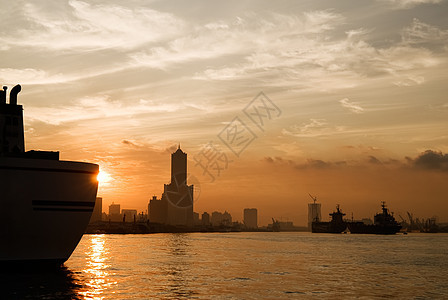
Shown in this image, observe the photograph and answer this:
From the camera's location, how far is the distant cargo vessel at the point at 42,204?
133ft

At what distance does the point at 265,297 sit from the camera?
35.6 m

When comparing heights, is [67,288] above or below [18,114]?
below

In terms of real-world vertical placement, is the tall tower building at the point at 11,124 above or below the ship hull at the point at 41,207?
above

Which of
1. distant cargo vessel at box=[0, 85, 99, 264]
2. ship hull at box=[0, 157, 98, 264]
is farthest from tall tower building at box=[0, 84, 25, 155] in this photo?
ship hull at box=[0, 157, 98, 264]

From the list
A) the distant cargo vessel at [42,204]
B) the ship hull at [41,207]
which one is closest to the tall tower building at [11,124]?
the distant cargo vessel at [42,204]

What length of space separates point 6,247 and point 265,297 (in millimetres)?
23636

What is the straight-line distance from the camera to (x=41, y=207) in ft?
137

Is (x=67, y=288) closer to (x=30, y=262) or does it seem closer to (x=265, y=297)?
(x=30, y=262)

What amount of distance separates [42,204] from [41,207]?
28 cm

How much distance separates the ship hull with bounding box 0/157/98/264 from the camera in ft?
133

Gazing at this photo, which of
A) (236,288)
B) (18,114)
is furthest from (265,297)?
(18,114)

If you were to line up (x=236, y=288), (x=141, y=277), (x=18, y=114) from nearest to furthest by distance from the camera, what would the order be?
1. (x=236, y=288)
2. (x=141, y=277)
3. (x=18, y=114)

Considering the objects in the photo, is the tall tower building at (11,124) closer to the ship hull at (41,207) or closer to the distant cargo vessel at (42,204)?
the distant cargo vessel at (42,204)

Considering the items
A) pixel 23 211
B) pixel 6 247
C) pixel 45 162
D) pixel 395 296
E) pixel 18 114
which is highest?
pixel 18 114
